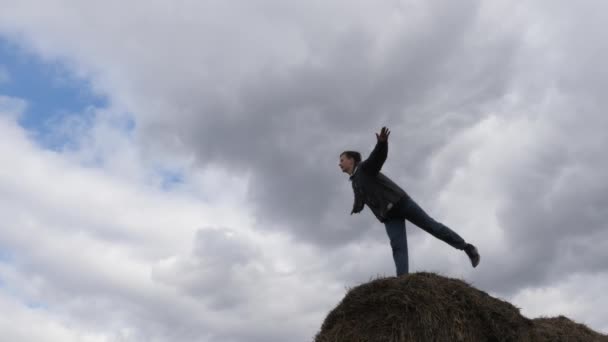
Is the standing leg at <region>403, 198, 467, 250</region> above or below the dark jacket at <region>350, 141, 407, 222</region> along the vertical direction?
below

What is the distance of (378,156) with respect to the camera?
963cm

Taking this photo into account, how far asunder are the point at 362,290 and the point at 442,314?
1.20 m

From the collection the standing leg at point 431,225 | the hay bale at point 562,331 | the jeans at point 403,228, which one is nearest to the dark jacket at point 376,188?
the jeans at point 403,228

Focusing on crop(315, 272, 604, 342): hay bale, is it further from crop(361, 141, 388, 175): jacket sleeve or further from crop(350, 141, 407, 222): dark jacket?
crop(361, 141, 388, 175): jacket sleeve

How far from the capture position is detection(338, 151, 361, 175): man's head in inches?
404

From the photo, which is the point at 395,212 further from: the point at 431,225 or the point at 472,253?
the point at 472,253

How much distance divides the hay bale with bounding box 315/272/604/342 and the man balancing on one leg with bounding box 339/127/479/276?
94cm

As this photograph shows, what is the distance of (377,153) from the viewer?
31.5 ft

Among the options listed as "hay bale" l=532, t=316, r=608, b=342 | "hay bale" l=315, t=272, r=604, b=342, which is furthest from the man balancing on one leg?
"hay bale" l=532, t=316, r=608, b=342

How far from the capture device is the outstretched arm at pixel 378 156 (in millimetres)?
9359

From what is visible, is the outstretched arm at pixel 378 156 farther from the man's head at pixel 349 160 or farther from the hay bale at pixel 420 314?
the hay bale at pixel 420 314

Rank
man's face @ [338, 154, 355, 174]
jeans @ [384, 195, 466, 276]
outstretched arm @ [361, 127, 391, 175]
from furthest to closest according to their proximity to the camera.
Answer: man's face @ [338, 154, 355, 174] < jeans @ [384, 195, 466, 276] < outstretched arm @ [361, 127, 391, 175]

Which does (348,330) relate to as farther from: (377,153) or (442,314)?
(377,153)

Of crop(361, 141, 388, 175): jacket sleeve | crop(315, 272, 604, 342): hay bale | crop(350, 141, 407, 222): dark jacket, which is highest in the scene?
crop(361, 141, 388, 175): jacket sleeve
